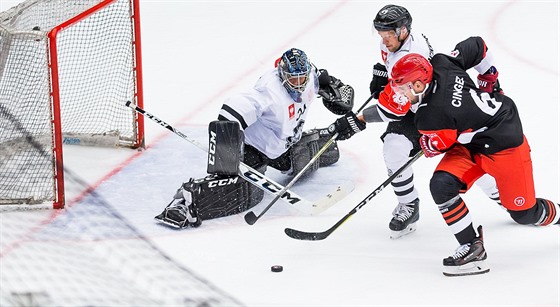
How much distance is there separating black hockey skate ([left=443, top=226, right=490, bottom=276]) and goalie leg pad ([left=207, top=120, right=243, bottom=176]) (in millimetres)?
1082

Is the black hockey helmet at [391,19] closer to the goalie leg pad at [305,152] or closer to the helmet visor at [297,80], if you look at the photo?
the helmet visor at [297,80]

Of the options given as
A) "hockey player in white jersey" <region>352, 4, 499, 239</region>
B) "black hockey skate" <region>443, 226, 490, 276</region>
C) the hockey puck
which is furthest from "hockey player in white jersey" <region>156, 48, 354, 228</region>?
"black hockey skate" <region>443, 226, 490, 276</region>

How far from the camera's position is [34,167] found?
4.93 m

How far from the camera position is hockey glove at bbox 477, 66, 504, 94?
4.55 m

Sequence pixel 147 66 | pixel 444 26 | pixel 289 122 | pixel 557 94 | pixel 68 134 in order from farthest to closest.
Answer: pixel 444 26 < pixel 147 66 < pixel 557 94 < pixel 68 134 < pixel 289 122

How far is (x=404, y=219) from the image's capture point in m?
4.47

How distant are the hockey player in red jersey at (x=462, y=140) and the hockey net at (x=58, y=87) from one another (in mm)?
1632

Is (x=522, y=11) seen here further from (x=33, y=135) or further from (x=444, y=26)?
(x=33, y=135)

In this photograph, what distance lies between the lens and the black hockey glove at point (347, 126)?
14.3 feet

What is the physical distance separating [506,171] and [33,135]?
2262 mm

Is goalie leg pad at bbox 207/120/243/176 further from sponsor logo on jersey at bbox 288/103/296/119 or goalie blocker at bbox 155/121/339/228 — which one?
sponsor logo on jersey at bbox 288/103/296/119

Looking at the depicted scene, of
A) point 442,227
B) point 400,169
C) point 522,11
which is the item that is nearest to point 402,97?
point 400,169

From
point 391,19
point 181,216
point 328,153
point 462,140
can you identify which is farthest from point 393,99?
point 328,153

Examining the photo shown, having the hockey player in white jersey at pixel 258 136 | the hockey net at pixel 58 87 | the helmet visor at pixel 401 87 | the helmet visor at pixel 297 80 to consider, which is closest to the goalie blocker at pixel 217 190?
the hockey player in white jersey at pixel 258 136
